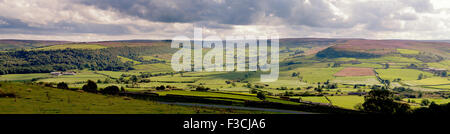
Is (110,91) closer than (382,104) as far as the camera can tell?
No

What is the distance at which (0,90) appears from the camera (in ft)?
132

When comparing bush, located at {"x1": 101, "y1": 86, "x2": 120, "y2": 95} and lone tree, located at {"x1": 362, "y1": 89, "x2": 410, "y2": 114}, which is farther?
lone tree, located at {"x1": 362, "y1": 89, "x2": 410, "y2": 114}

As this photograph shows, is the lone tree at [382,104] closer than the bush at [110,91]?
No

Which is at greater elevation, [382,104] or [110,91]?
[110,91]

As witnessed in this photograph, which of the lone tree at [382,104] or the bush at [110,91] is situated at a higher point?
the bush at [110,91]

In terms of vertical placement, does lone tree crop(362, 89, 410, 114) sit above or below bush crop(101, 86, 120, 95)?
below
